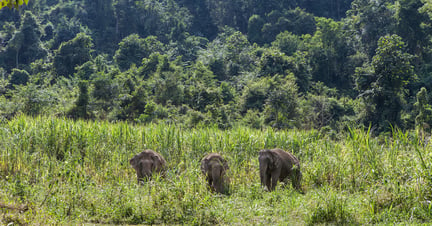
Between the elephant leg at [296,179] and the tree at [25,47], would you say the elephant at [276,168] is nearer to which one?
the elephant leg at [296,179]

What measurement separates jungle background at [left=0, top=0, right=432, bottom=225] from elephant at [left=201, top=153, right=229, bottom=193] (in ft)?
1.32

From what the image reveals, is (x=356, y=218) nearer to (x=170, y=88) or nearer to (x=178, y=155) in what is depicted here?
(x=178, y=155)

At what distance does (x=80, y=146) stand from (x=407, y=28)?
22.3 m

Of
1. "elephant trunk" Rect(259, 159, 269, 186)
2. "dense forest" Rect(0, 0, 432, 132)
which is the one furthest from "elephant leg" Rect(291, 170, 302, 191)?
"dense forest" Rect(0, 0, 432, 132)

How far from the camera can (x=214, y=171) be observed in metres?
7.62

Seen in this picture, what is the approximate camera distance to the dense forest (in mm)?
20203

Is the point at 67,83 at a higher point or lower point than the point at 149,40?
lower

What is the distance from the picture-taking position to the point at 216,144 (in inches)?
387

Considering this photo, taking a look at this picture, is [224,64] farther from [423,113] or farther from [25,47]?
[423,113]

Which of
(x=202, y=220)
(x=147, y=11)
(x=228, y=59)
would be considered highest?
(x=147, y=11)

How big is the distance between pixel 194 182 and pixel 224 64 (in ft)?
81.7

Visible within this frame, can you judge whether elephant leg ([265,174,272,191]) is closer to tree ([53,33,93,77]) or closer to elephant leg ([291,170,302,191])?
elephant leg ([291,170,302,191])

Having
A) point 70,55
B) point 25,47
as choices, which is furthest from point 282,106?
point 25,47

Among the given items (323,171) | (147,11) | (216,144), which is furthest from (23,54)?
(323,171)
